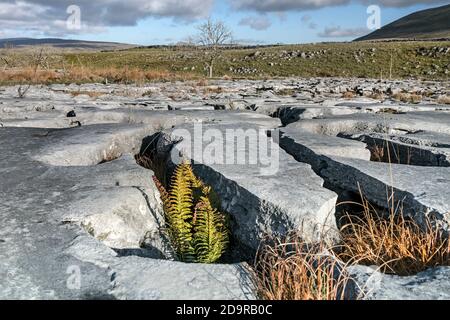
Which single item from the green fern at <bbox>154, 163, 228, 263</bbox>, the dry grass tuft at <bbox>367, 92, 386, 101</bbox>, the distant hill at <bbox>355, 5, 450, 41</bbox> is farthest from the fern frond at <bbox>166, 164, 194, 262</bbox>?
the distant hill at <bbox>355, 5, 450, 41</bbox>

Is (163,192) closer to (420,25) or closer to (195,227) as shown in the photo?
(195,227)

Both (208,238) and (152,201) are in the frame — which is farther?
(152,201)

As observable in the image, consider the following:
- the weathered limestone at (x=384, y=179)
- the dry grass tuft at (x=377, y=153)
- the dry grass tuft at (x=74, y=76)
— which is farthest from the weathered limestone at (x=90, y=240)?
the dry grass tuft at (x=74, y=76)

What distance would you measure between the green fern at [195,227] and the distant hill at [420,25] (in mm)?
124416

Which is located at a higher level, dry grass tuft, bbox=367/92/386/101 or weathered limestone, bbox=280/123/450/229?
dry grass tuft, bbox=367/92/386/101

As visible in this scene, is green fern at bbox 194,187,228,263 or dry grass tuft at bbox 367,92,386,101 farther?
dry grass tuft at bbox 367,92,386,101

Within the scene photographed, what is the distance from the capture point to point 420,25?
13588 centimetres

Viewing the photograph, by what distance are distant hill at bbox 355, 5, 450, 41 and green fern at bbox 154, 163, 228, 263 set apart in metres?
124

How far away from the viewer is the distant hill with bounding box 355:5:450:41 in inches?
4761

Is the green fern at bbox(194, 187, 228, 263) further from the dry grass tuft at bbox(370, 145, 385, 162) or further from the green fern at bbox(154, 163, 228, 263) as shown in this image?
the dry grass tuft at bbox(370, 145, 385, 162)

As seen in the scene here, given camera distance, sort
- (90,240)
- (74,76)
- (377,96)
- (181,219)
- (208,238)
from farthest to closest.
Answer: (74,76)
(377,96)
(181,219)
(208,238)
(90,240)

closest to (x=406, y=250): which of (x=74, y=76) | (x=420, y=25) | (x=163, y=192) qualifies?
(x=163, y=192)

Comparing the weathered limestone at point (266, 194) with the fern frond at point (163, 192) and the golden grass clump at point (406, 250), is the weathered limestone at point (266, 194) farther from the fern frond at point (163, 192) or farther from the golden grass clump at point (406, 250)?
the fern frond at point (163, 192)

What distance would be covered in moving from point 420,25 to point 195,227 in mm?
150329
